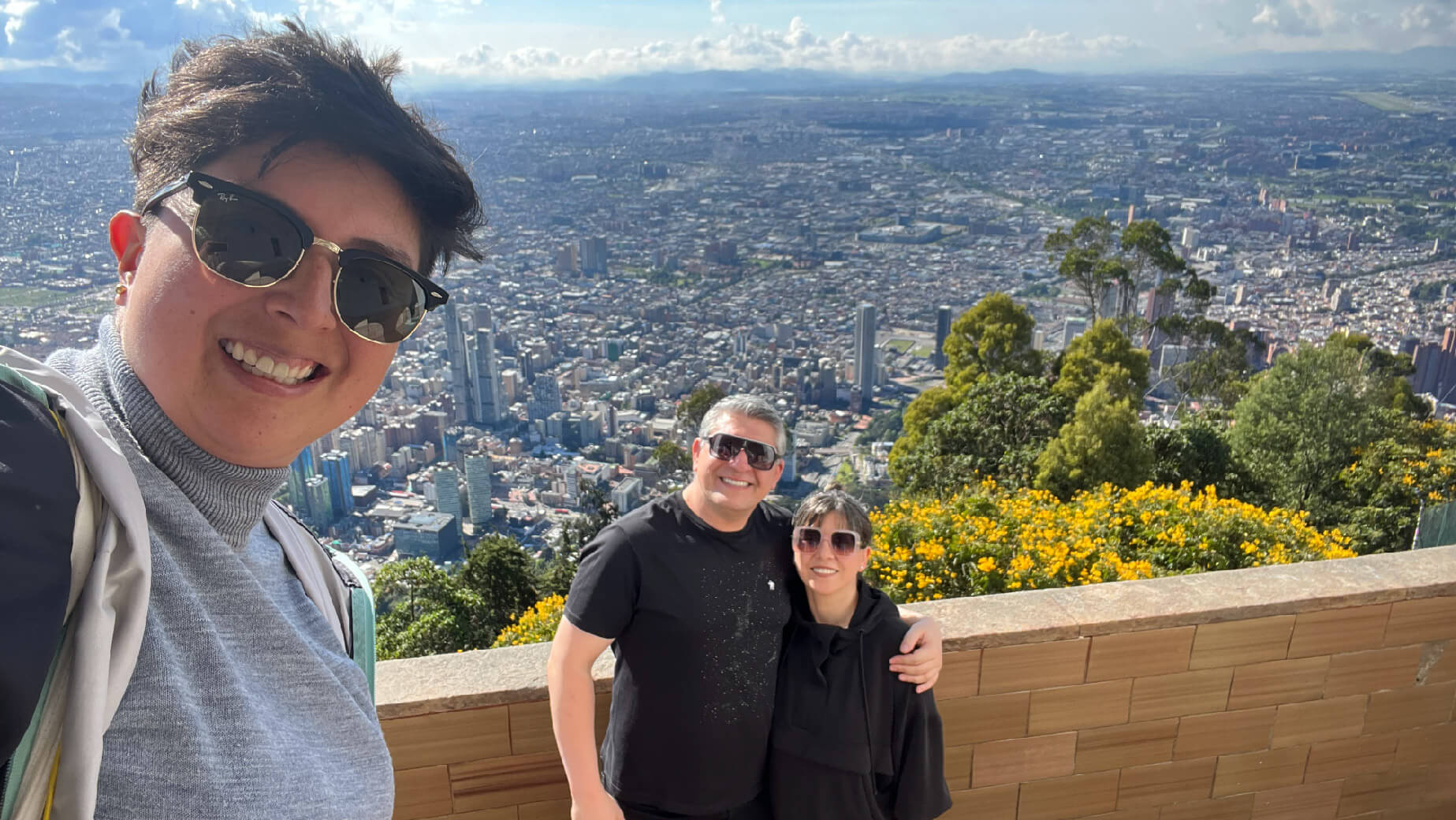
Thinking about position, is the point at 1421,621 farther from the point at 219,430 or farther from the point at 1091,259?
the point at 1091,259

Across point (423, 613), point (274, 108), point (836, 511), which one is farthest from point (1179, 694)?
point (423, 613)

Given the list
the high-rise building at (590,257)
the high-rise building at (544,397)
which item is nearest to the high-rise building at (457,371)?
the high-rise building at (544,397)

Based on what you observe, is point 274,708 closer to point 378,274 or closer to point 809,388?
point 378,274

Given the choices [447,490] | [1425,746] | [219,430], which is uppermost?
[219,430]

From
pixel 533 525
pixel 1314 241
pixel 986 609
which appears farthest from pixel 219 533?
pixel 1314 241

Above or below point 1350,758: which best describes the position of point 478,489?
below

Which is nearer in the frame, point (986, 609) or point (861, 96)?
point (986, 609)

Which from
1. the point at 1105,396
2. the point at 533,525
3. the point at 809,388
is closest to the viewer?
the point at 1105,396
